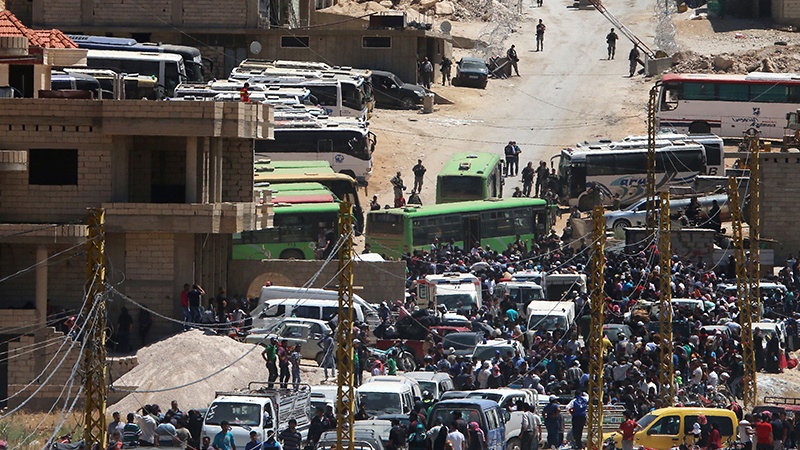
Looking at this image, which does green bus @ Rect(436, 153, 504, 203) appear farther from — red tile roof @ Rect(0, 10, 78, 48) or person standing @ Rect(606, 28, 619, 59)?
person standing @ Rect(606, 28, 619, 59)

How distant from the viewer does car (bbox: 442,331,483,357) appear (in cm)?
3981

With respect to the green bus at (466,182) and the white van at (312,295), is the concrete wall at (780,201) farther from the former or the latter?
the white van at (312,295)

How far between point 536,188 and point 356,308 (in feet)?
67.1

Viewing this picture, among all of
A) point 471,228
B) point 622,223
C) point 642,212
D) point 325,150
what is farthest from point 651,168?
point 325,150

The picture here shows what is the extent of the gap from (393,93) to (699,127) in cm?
1306

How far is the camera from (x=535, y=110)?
7738 cm

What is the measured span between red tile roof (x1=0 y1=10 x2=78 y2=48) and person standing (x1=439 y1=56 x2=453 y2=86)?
2768cm

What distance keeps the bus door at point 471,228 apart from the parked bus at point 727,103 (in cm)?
1715

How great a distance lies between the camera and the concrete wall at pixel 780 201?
5625 centimetres

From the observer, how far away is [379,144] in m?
69.2

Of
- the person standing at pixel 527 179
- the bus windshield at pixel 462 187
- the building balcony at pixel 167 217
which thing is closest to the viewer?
the building balcony at pixel 167 217

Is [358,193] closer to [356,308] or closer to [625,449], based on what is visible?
[356,308]

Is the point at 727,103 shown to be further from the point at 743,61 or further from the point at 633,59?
the point at 633,59

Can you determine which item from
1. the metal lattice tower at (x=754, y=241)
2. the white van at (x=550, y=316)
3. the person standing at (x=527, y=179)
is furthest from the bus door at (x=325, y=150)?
the white van at (x=550, y=316)
